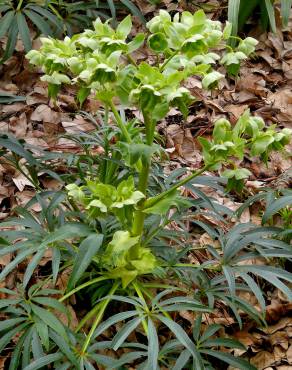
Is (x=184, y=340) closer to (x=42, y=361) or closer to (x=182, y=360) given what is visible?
(x=182, y=360)

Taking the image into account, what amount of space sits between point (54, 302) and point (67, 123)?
977mm

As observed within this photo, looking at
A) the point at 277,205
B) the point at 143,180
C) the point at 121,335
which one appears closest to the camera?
the point at 121,335

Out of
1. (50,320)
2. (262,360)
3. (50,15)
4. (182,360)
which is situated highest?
(50,15)

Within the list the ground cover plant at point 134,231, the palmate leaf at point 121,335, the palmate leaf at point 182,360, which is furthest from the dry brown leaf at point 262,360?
the palmate leaf at point 121,335

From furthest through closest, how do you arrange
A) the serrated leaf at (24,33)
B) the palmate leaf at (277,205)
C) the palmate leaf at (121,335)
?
the serrated leaf at (24,33) → the palmate leaf at (277,205) → the palmate leaf at (121,335)

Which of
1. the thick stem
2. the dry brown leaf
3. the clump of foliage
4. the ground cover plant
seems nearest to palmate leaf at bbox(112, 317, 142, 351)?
the ground cover plant

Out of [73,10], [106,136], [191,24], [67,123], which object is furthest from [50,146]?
[191,24]

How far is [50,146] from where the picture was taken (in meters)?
2.00

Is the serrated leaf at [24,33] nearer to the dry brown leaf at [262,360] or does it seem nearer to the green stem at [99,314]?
the green stem at [99,314]

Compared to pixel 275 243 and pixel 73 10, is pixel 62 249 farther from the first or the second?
pixel 73 10

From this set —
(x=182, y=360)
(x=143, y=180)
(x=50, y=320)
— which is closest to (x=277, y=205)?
(x=143, y=180)

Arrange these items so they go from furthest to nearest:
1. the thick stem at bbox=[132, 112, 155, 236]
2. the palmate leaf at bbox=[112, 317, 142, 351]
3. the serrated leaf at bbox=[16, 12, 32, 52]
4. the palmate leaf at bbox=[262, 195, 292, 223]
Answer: the serrated leaf at bbox=[16, 12, 32, 52] → the palmate leaf at bbox=[262, 195, 292, 223] → the thick stem at bbox=[132, 112, 155, 236] → the palmate leaf at bbox=[112, 317, 142, 351]

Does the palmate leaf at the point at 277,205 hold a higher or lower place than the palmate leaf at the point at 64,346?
higher

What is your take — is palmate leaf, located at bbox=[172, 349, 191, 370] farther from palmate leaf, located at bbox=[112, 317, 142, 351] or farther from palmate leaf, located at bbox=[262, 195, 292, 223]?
palmate leaf, located at bbox=[262, 195, 292, 223]
